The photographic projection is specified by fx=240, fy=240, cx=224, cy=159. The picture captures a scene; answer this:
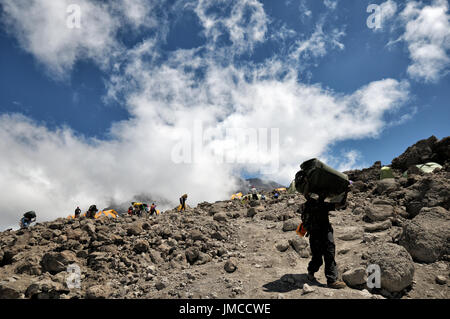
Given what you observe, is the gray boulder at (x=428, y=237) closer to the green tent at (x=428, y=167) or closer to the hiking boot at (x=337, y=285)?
the hiking boot at (x=337, y=285)

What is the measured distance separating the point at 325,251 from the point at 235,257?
2.94 m

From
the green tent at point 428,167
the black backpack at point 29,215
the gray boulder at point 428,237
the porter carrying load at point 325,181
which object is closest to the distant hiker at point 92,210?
the black backpack at point 29,215

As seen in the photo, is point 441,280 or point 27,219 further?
point 27,219

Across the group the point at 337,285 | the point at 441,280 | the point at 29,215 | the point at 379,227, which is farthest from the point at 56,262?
the point at 29,215

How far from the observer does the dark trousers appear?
4715 mm

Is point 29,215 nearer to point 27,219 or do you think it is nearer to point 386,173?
point 27,219

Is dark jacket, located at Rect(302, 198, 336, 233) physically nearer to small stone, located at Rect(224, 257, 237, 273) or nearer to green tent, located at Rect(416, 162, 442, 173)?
small stone, located at Rect(224, 257, 237, 273)

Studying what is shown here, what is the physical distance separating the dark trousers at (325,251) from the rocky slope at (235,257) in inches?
13.5

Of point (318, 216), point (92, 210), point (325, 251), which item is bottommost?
point (325, 251)

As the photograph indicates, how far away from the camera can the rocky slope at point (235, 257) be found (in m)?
4.82

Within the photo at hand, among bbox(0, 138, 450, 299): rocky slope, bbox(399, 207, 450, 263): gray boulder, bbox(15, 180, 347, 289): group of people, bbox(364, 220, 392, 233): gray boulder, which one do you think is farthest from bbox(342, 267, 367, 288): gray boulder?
bbox(364, 220, 392, 233): gray boulder

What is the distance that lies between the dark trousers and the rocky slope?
1.13ft

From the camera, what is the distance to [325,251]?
4.88 meters

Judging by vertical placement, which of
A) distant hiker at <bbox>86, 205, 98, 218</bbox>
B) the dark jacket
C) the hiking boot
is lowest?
the hiking boot
